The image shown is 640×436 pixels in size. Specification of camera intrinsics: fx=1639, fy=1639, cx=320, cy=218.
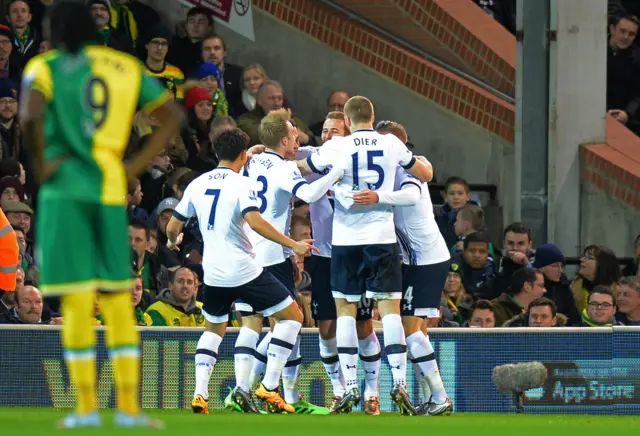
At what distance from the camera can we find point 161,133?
8.41m

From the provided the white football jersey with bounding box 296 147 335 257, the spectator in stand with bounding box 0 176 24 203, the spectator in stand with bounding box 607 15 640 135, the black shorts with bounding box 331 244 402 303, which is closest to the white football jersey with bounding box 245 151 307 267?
the white football jersey with bounding box 296 147 335 257

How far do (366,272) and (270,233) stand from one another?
1028 mm

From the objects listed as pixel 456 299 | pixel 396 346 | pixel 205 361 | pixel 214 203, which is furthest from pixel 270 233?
pixel 456 299

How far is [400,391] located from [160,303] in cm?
297

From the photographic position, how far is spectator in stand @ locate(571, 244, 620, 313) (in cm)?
1562

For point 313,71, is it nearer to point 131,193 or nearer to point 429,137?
point 429,137

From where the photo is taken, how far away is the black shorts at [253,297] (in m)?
11.9

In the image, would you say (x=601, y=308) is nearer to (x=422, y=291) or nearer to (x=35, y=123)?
(x=422, y=291)

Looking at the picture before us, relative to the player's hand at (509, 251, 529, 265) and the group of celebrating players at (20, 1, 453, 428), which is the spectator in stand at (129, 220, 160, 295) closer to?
the group of celebrating players at (20, 1, 453, 428)

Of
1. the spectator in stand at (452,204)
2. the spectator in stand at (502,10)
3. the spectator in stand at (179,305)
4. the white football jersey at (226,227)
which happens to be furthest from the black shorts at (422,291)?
the spectator in stand at (502,10)

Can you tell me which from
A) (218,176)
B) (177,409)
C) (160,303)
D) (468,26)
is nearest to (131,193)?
(160,303)

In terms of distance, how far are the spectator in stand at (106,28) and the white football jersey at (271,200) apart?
14.6 feet

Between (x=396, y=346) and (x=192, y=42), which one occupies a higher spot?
(x=192, y=42)

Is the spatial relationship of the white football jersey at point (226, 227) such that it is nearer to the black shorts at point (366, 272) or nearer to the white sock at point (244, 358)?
the white sock at point (244, 358)
